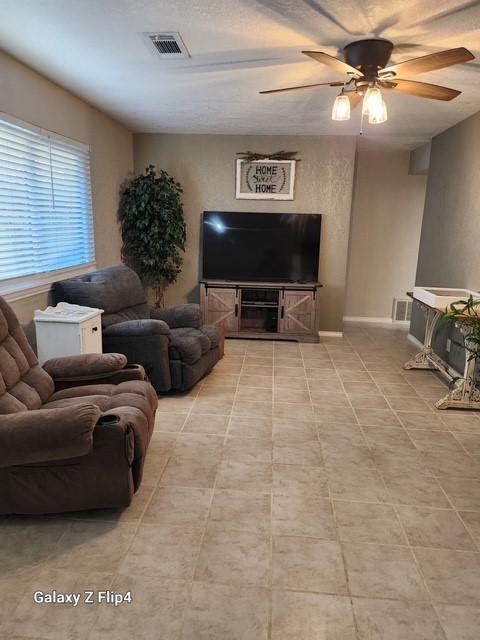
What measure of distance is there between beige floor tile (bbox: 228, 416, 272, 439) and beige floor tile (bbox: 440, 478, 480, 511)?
1.11 meters

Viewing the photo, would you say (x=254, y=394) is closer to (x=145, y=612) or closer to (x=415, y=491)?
(x=415, y=491)

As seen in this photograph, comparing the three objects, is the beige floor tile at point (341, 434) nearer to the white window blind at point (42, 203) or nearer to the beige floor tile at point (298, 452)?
the beige floor tile at point (298, 452)

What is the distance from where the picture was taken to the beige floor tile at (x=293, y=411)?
333cm

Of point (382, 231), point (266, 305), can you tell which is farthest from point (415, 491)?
point (382, 231)

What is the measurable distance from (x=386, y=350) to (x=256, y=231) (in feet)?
7.07

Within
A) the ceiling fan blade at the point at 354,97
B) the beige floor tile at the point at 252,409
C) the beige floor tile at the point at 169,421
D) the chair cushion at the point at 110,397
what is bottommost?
the beige floor tile at the point at 169,421

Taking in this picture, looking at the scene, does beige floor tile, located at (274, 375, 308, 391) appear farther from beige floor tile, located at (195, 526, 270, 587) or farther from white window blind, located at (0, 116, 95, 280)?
white window blind, located at (0, 116, 95, 280)

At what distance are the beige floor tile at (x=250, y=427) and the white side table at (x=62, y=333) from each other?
4.04ft

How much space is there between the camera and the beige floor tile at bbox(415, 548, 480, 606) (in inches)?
68.1

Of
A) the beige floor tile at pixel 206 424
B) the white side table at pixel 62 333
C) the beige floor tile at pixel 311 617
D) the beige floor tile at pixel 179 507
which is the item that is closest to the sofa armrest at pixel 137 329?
the white side table at pixel 62 333

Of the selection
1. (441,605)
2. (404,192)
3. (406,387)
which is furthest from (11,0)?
(404,192)

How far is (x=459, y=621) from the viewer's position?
162 cm

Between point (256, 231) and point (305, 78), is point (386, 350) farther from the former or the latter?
point (305, 78)

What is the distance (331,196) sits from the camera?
5547 millimetres
